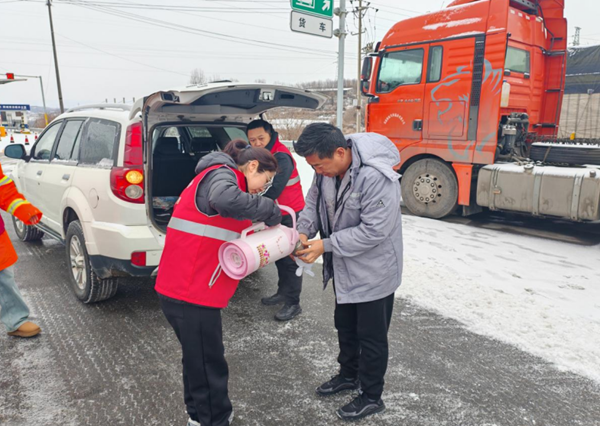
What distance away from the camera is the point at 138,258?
352cm

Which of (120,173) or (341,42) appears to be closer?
(120,173)

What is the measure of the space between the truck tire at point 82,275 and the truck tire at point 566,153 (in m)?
6.20

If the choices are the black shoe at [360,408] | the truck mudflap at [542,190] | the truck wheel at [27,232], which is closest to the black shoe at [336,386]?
the black shoe at [360,408]

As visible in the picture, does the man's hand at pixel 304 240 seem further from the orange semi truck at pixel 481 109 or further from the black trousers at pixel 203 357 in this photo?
the orange semi truck at pixel 481 109

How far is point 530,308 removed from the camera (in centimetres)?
395

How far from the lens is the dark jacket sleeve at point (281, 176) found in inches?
140

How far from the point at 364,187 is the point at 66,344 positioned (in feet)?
8.58

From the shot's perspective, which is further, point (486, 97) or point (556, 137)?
point (556, 137)

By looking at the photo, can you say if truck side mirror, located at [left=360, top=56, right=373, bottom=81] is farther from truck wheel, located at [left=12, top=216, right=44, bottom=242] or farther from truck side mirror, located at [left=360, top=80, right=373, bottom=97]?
truck wheel, located at [left=12, top=216, right=44, bottom=242]

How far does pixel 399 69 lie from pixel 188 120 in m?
4.69

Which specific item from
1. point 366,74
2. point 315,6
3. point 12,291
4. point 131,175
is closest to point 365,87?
point 366,74

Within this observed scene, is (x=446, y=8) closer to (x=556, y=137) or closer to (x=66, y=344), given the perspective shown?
(x=556, y=137)

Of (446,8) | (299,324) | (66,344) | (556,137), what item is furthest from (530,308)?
(446,8)

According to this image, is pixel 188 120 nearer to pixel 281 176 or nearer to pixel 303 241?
pixel 281 176
